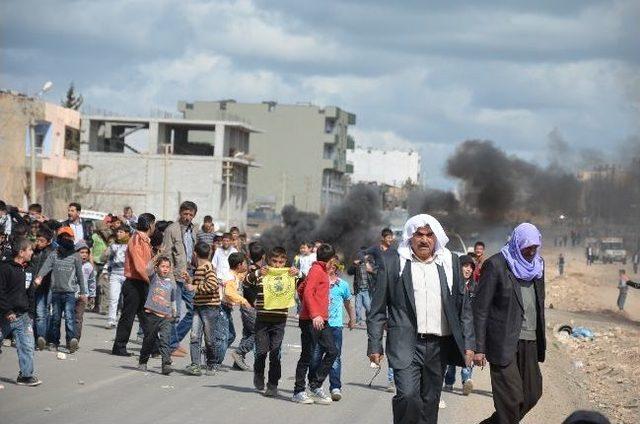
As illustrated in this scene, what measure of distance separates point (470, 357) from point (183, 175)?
273ft

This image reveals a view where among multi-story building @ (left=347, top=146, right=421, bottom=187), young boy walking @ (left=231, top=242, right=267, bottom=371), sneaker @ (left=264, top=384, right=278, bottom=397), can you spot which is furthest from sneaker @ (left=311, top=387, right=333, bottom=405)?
multi-story building @ (left=347, top=146, right=421, bottom=187)

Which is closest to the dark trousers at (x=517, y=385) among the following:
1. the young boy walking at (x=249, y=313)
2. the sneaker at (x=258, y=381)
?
the sneaker at (x=258, y=381)

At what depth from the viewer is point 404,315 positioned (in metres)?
9.43

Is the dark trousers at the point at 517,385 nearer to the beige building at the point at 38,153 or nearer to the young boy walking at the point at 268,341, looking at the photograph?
the young boy walking at the point at 268,341

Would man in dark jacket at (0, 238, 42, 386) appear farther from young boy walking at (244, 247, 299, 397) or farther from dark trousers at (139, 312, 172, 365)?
young boy walking at (244, 247, 299, 397)

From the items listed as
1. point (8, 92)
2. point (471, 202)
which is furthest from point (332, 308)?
point (471, 202)

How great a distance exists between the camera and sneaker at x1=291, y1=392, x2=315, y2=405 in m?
13.2

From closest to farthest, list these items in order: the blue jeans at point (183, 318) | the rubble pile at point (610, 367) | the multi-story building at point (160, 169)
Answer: the blue jeans at point (183, 318), the rubble pile at point (610, 367), the multi-story building at point (160, 169)

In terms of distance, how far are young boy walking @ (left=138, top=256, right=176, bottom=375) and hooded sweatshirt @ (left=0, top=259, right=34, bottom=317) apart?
2.63 meters

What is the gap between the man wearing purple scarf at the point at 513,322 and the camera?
1005cm

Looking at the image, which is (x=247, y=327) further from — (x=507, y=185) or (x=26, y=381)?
(x=507, y=185)

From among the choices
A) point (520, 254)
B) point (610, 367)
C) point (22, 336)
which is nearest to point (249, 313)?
point (22, 336)

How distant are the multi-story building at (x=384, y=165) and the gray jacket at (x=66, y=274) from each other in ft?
446

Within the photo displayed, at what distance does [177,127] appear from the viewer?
95.2 meters
